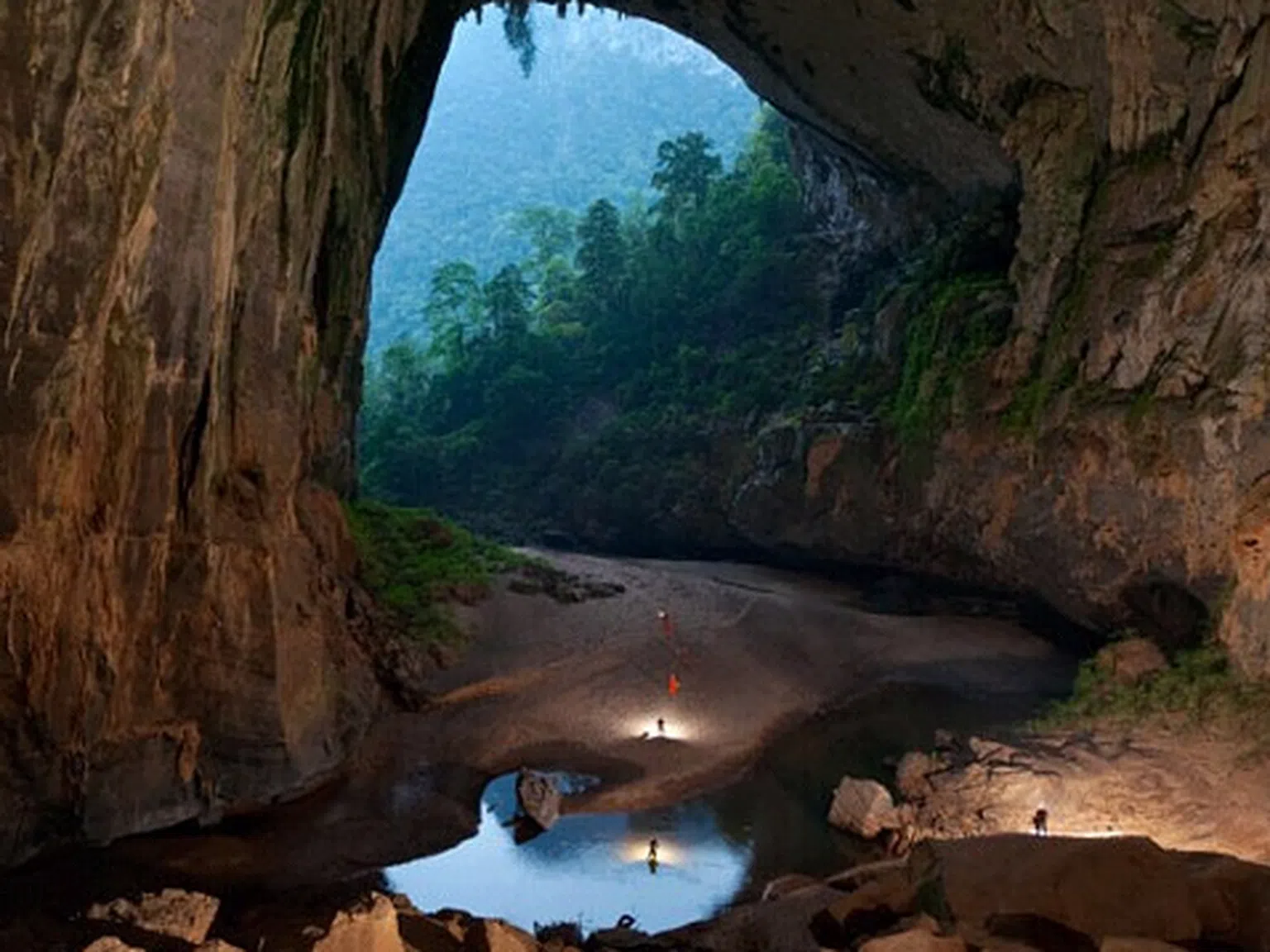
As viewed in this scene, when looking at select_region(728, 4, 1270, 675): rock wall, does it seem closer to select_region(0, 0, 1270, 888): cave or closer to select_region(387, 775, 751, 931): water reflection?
select_region(0, 0, 1270, 888): cave

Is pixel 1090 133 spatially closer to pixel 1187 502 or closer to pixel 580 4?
pixel 1187 502

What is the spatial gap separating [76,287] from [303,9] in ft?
18.3

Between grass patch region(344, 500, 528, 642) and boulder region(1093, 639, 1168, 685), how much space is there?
11.2 metres

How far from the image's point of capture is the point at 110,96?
10.7 m

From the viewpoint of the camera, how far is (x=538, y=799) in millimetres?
14320

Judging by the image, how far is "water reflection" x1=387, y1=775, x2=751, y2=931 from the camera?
38.8ft

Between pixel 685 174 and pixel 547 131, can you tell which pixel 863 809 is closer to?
pixel 685 174

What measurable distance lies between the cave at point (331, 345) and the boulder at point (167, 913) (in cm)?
311

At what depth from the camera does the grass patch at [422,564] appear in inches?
805

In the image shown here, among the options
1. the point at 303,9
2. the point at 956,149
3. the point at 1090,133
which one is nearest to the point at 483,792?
the point at 303,9

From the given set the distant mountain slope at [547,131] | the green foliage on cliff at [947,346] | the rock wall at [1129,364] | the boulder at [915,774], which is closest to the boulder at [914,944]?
the boulder at [915,774]

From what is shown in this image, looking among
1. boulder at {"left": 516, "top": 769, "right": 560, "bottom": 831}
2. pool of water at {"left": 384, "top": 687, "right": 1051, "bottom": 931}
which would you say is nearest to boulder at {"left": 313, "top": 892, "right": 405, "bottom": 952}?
pool of water at {"left": 384, "top": 687, "right": 1051, "bottom": 931}

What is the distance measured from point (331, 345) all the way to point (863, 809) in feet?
42.4

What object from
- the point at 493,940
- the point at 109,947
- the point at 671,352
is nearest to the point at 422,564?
the point at 493,940
